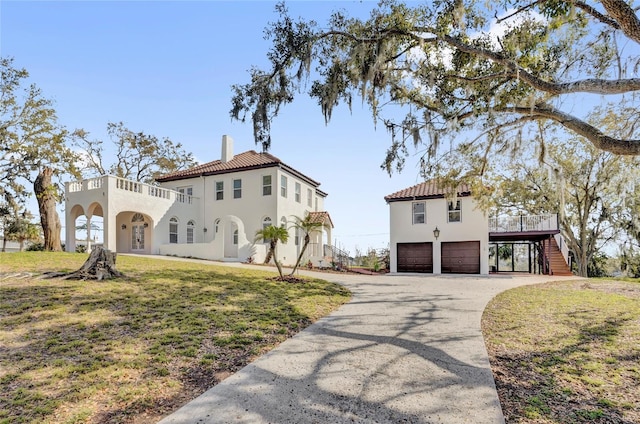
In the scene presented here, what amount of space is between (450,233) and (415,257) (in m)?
2.57

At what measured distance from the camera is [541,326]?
7.45m

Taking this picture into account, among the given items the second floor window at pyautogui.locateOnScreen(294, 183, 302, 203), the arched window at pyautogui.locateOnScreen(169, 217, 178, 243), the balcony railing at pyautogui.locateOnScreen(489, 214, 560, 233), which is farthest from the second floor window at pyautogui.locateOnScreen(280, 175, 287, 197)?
the balcony railing at pyautogui.locateOnScreen(489, 214, 560, 233)

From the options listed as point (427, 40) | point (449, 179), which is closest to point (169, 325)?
point (427, 40)

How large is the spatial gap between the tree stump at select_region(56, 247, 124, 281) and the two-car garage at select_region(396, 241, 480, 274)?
1624 cm

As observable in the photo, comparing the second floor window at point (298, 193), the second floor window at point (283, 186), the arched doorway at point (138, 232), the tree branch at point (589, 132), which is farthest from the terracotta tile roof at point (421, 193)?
the arched doorway at point (138, 232)

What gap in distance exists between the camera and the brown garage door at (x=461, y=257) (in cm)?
2069

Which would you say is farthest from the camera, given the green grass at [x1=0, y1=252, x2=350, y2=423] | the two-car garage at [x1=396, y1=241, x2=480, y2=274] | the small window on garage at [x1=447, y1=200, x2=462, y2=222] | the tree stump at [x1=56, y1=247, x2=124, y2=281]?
the small window on garage at [x1=447, y1=200, x2=462, y2=222]

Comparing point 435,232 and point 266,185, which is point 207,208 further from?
point 435,232

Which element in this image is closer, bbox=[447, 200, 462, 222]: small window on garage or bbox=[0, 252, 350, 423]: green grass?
bbox=[0, 252, 350, 423]: green grass

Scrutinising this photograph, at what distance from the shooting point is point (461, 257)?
2098 centimetres

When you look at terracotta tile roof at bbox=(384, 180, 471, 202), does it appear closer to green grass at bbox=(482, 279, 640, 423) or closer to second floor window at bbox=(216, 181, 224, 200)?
Result: second floor window at bbox=(216, 181, 224, 200)

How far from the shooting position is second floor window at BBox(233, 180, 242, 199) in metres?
23.0

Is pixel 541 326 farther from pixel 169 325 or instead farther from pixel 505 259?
pixel 505 259

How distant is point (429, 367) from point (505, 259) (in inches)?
1183
